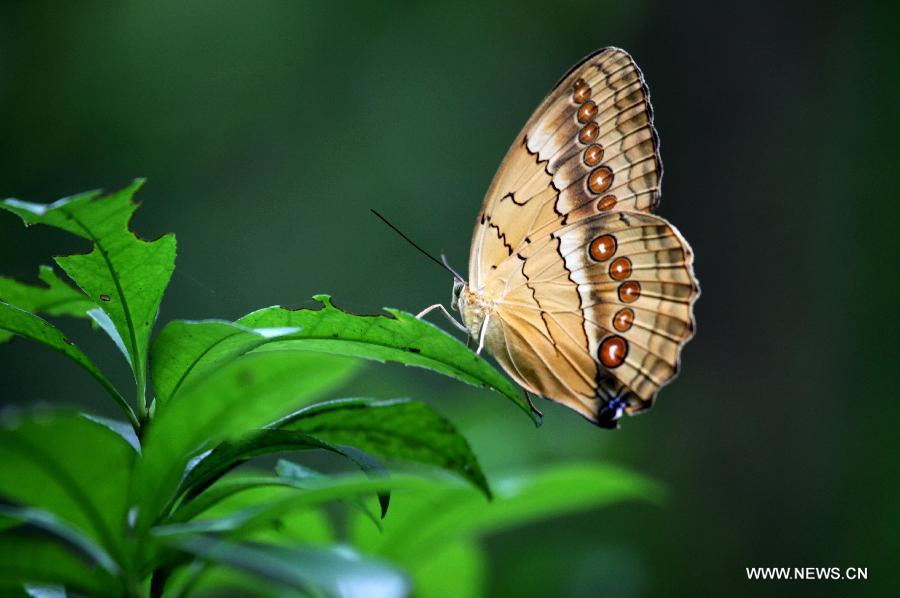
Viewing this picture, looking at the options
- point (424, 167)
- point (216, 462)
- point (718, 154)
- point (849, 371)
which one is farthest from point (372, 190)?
point (216, 462)

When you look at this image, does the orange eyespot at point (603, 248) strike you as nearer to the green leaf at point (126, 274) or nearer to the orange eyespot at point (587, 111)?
the orange eyespot at point (587, 111)

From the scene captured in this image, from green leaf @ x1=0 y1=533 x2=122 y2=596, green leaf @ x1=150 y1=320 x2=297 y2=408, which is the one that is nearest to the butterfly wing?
green leaf @ x1=150 y1=320 x2=297 y2=408

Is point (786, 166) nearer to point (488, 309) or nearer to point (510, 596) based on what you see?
point (488, 309)

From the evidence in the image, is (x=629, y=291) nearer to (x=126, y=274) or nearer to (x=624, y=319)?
(x=624, y=319)

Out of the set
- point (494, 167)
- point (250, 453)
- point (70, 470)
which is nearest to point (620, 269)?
point (250, 453)

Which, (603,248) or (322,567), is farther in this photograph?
(603,248)

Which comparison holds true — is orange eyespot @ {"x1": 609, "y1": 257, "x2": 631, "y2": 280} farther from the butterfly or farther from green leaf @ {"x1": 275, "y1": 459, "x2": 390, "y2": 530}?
green leaf @ {"x1": 275, "y1": 459, "x2": 390, "y2": 530}

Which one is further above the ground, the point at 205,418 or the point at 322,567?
the point at 205,418
